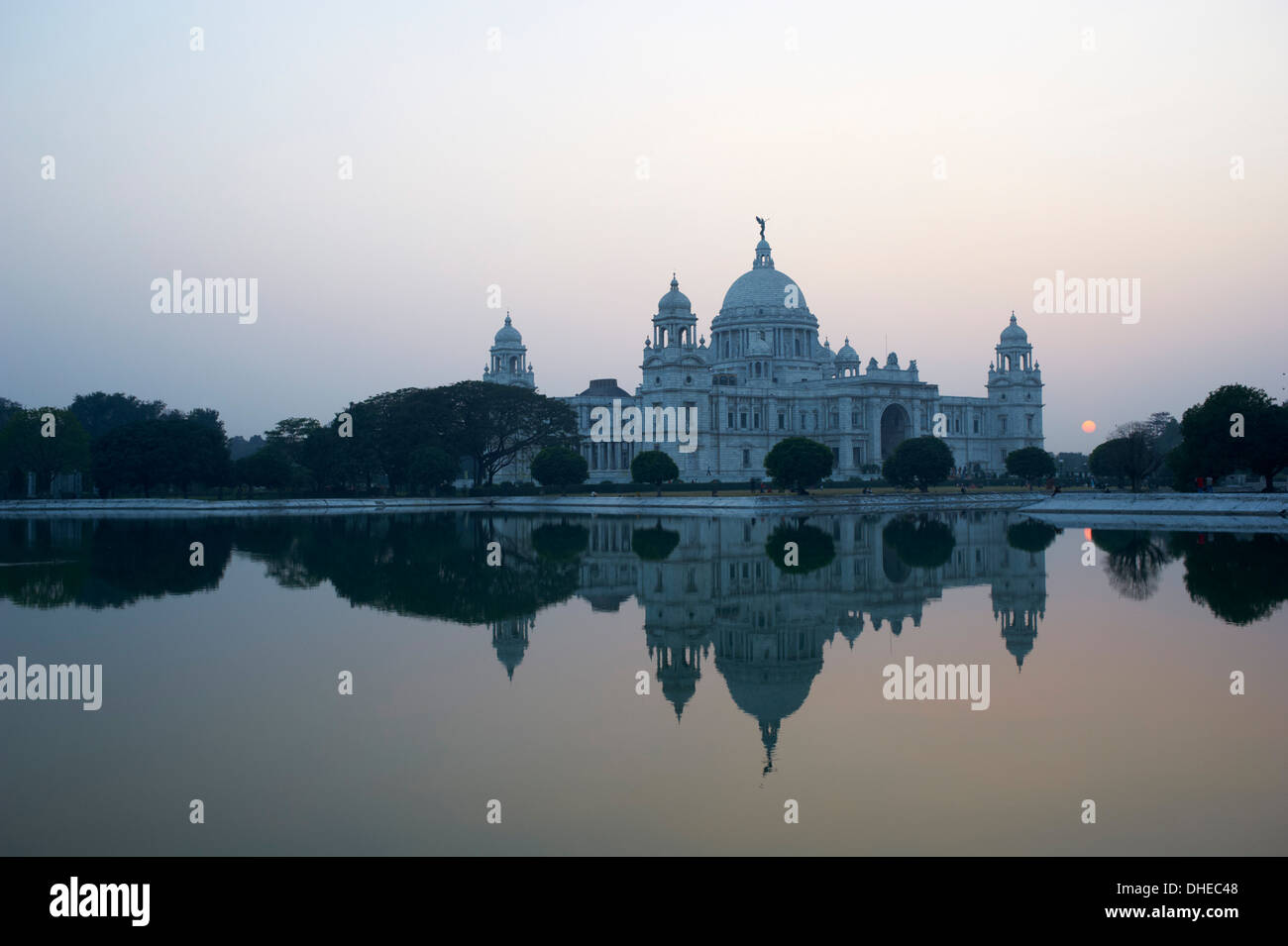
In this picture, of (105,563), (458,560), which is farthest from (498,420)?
(105,563)

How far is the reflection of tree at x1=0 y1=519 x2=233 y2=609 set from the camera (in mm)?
24469

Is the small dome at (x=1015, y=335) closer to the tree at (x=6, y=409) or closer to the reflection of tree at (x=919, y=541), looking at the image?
the reflection of tree at (x=919, y=541)

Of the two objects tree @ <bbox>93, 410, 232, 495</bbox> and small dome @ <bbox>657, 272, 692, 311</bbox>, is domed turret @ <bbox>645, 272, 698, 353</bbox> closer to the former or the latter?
small dome @ <bbox>657, 272, 692, 311</bbox>

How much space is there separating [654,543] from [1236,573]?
18866 mm

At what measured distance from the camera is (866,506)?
63.3 meters

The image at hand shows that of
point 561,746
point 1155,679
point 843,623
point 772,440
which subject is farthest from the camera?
point 772,440

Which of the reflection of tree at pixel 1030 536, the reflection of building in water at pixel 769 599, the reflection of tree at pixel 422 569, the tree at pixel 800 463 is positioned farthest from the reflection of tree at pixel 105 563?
the tree at pixel 800 463

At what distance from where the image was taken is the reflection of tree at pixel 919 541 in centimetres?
3167

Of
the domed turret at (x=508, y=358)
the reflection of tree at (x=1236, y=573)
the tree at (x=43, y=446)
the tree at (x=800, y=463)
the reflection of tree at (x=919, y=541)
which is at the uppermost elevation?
the domed turret at (x=508, y=358)

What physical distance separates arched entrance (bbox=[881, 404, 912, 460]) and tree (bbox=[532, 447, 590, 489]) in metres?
41.1

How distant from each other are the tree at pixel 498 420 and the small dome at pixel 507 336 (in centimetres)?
2179
